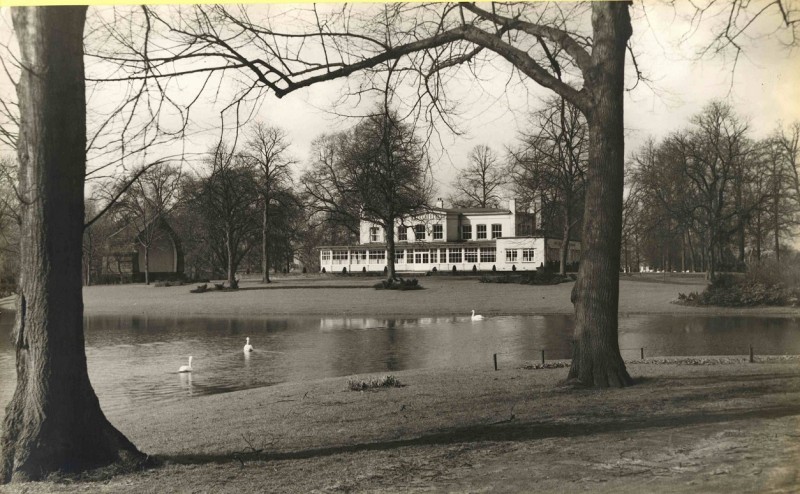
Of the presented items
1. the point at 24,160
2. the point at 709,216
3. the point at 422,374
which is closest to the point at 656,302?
the point at 709,216

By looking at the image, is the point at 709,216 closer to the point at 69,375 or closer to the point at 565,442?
the point at 565,442

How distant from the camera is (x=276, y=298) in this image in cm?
3591

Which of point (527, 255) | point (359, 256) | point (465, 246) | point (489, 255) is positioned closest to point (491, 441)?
point (527, 255)

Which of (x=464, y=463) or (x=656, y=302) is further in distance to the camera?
(x=656, y=302)

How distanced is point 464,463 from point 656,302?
1145 inches

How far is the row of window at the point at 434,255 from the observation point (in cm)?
5681

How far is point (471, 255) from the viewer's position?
59094 mm

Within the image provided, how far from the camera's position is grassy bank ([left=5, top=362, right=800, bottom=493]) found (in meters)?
4.86

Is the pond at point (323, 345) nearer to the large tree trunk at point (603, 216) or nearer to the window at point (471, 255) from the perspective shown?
the large tree trunk at point (603, 216)

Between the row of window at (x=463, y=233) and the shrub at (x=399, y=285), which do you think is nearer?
the shrub at (x=399, y=285)

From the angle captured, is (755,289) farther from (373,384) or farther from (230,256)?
(230,256)

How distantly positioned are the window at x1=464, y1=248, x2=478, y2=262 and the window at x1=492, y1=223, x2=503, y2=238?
2.41m

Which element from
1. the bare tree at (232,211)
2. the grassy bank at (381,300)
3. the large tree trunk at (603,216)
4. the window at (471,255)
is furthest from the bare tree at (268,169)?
the window at (471,255)

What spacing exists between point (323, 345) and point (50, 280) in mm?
14273
